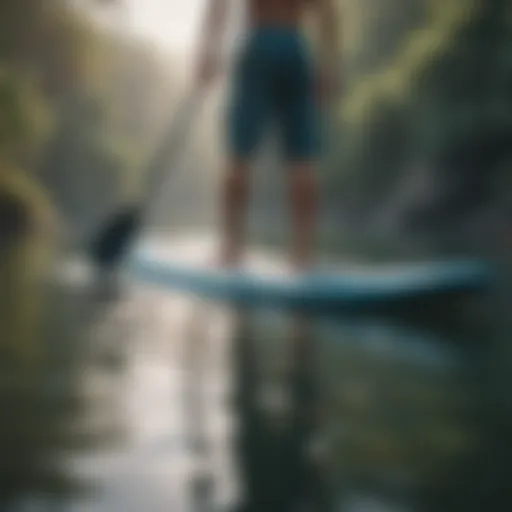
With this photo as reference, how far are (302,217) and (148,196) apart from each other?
0.63 ft

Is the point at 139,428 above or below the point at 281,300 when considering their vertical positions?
below

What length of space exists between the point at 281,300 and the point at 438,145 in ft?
0.91

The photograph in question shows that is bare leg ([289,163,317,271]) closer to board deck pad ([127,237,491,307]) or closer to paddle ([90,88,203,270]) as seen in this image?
board deck pad ([127,237,491,307])

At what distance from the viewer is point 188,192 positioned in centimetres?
106

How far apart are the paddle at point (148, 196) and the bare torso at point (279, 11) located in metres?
0.12

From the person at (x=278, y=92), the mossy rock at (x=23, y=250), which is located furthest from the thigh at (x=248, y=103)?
the mossy rock at (x=23, y=250)

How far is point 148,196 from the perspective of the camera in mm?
1077

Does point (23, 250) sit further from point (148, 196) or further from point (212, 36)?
point (212, 36)

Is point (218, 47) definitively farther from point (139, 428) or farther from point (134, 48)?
point (139, 428)

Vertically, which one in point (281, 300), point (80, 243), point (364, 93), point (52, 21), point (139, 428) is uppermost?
point (52, 21)

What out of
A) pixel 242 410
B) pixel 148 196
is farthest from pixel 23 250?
pixel 242 410

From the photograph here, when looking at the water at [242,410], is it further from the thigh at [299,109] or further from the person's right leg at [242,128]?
the thigh at [299,109]

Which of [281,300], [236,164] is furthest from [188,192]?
[281,300]

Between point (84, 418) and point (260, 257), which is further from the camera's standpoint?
point (260, 257)
